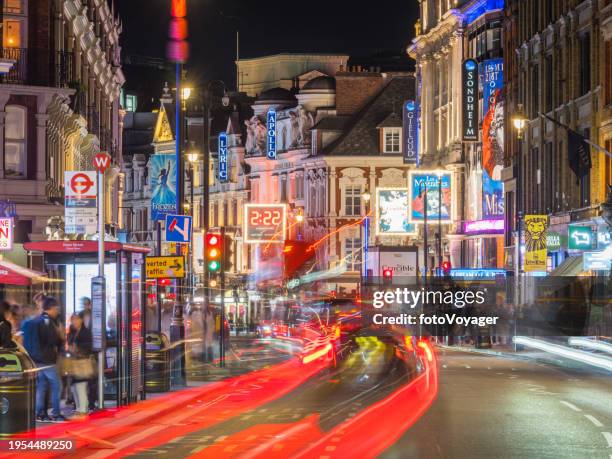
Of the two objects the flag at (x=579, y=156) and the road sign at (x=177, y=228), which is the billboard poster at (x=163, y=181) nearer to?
the road sign at (x=177, y=228)

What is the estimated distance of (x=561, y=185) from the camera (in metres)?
57.8

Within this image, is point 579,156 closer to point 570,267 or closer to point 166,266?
point 570,267

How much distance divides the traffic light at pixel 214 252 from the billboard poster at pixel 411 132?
59.8 m

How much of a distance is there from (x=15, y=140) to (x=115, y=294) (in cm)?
2264

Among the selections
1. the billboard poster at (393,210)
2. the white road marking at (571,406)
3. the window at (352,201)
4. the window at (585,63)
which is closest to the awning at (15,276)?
the white road marking at (571,406)

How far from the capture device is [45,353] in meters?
21.2

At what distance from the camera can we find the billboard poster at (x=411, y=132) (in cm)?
9325

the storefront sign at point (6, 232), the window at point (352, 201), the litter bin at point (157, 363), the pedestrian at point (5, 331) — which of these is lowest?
the litter bin at point (157, 363)

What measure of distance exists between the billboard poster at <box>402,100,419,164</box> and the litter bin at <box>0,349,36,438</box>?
76.5 meters

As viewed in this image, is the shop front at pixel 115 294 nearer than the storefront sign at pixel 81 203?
A: No

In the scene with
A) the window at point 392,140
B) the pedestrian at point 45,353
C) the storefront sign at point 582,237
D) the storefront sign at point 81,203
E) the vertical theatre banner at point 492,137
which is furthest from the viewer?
the window at point 392,140

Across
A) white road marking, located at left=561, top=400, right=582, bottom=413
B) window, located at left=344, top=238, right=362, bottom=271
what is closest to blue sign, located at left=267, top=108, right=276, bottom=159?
window, located at left=344, top=238, right=362, bottom=271

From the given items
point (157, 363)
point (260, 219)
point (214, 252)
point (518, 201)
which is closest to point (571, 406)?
point (157, 363)

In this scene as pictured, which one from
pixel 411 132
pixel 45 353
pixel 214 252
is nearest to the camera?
pixel 45 353
